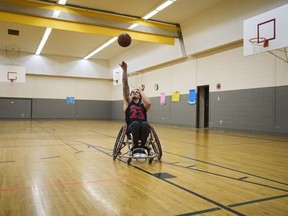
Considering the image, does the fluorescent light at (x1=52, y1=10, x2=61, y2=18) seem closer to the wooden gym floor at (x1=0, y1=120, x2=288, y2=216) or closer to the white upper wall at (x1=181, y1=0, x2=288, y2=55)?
the white upper wall at (x1=181, y1=0, x2=288, y2=55)

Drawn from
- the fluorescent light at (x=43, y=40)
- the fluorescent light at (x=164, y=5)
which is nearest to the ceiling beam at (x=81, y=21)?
the fluorescent light at (x=164, y=5)

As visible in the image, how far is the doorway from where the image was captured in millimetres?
12740

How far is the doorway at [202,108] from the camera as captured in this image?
502 inches

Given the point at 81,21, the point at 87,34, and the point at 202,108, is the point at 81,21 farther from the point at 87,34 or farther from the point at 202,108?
the point at 202,108

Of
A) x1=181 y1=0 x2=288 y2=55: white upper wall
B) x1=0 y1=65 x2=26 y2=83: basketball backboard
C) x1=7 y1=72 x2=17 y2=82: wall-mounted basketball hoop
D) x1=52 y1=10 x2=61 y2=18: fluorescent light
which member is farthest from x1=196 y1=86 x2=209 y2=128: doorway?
x1=7 y1=72 x2=17 y2=82: wall-mounted basketball hoop

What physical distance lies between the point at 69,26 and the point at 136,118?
841cm

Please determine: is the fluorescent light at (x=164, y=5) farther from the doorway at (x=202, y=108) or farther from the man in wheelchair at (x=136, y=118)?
the man in wheelchair at (x=136, y=118)

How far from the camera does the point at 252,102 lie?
32.0 ft

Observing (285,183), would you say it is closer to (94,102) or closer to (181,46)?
(181,46)

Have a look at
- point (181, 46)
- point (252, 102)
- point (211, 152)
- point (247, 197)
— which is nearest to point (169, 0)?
point (181, 46)

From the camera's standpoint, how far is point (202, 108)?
12844 millimetres

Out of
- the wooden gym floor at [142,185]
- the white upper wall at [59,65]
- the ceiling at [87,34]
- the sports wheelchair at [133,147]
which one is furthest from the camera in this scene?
the white upper wall at [59,65]

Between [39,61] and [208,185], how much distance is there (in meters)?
18.4

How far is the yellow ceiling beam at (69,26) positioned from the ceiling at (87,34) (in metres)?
0.15
